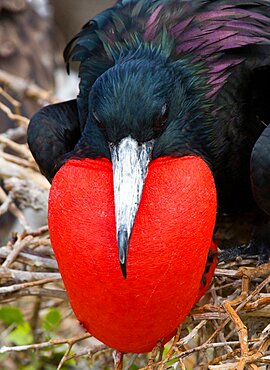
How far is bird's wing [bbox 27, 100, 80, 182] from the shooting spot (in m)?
3.19

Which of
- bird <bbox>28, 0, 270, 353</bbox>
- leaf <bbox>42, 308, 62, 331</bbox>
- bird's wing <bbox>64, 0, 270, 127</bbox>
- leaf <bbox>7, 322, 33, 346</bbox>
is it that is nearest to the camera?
bird <bbox>28, 0, 270, 353</bbox>

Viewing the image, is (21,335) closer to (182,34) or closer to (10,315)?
(10,315)

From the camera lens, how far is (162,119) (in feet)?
9.00

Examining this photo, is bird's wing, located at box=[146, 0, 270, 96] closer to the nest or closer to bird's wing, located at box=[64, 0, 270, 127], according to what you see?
bird's wing, located at box=[64, 0, 270, 127]

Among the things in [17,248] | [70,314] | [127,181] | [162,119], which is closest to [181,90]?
[162,119]

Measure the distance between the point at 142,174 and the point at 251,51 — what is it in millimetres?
664

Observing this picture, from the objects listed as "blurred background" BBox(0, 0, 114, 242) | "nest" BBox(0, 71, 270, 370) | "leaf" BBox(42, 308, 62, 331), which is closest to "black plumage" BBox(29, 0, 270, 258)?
"nest" BBox(0, 71, 270, 370)

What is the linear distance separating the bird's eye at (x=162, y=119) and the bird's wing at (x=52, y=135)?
50 centimetres

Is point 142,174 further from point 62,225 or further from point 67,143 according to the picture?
point 67,143

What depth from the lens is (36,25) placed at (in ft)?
18.9

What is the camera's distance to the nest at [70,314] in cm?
261

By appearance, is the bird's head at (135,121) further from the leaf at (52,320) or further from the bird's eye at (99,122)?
the leaf at (52,320)

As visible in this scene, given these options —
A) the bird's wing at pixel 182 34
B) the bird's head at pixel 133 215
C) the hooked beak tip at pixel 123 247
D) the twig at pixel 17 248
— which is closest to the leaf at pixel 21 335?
the twig at pixel 17 248

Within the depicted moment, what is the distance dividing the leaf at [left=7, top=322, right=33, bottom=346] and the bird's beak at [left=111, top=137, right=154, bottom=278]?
4.05 feet
